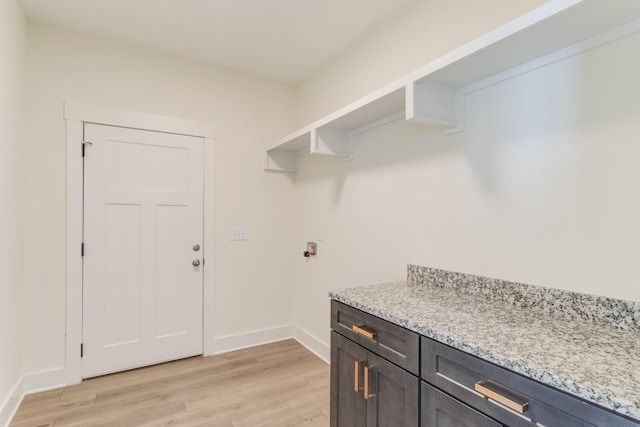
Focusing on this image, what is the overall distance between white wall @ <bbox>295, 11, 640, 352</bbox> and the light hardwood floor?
0.97 metres

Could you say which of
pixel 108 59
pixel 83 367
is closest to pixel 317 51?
pixel 108 59

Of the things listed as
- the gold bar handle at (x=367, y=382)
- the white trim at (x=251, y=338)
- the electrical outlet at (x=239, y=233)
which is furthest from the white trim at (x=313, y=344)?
the gold bar handle at (x=367, y=382)

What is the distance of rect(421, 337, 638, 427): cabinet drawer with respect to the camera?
2.49ft

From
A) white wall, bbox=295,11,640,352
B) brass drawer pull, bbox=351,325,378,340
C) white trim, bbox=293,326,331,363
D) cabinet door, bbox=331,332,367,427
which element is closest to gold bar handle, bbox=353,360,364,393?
cabinet door, bbox=331,332,367,427

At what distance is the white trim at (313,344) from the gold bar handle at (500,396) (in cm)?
202

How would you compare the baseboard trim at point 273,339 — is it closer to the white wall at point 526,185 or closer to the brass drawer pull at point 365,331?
the white wall at point 526,185

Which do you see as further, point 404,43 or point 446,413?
point 404,43

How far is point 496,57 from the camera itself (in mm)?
1380

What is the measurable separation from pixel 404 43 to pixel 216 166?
6.20ft

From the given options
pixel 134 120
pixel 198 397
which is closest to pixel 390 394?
pixel 198 397

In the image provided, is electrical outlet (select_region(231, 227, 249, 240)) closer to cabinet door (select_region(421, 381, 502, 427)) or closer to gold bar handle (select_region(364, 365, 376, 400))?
gold bar handle (select_region(364, 365, 376, 400))

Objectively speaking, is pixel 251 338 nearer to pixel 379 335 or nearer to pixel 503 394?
pixel 379 335

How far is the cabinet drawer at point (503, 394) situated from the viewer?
29.9 inches

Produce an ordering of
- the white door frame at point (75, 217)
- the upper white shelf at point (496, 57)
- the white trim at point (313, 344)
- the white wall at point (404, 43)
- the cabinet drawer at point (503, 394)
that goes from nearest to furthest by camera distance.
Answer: the cabinet drawer at point (503, 394) → the upper white shelf at point (496, 57) → the white wall at point (404, 43) → the white door frame at point (75, 217) → the white trim at point (313, 344)
